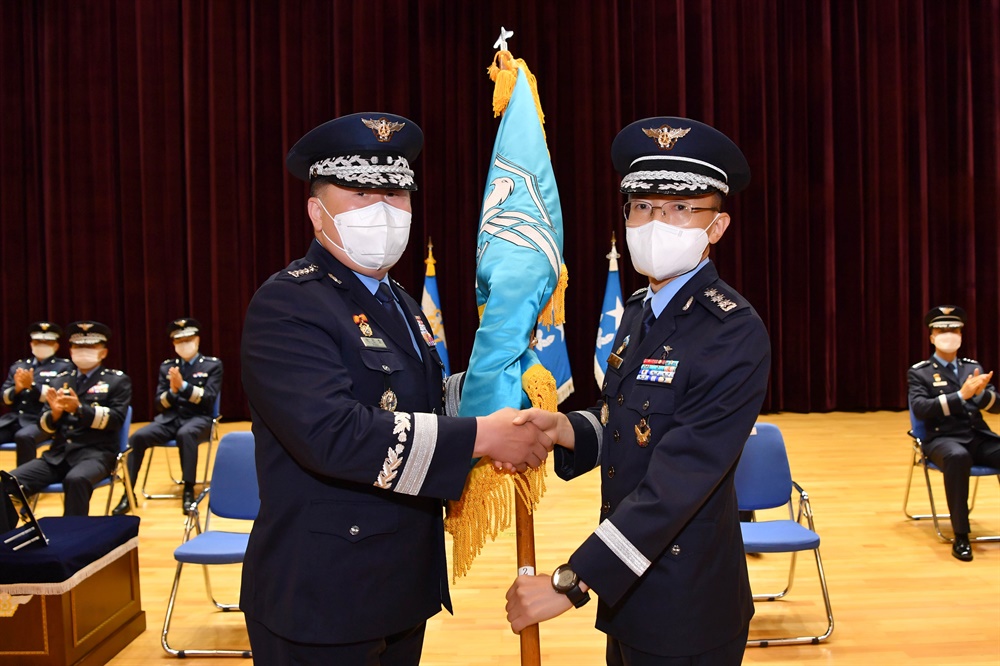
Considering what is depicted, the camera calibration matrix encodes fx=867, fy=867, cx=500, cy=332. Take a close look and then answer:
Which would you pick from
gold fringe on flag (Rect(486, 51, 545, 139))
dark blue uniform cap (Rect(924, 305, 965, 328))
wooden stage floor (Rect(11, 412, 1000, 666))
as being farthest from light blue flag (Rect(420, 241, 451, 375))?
gold fringe on flag (Rect(486, 51, 545, 139))

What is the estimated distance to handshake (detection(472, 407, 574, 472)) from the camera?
2.01m

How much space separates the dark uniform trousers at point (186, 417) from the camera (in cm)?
629

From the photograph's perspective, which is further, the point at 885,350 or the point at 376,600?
the point at 885,350

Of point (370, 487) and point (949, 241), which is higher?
point (949, 241)

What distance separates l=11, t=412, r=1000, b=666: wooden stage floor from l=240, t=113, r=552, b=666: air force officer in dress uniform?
1.85 m

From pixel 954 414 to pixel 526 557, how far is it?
411 centimetres

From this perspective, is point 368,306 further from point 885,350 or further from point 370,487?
point 885,350

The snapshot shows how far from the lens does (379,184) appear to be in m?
2.07

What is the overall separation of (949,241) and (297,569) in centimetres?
1039

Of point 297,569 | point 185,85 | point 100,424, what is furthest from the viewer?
point 185,85

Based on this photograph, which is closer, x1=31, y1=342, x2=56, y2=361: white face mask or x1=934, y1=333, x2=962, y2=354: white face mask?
x1=934, y1=333, x2=962, y2=354: white face mask

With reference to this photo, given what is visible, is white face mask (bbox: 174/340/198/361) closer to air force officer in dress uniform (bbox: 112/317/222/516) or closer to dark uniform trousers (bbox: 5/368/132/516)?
air force officer in dress uniform (bbox: 112/317/222/516)

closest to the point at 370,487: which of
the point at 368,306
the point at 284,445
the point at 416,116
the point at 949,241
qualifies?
the point at 284,445

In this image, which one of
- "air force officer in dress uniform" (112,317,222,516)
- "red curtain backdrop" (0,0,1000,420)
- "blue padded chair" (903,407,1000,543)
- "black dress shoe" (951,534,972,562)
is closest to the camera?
"black dress shoe" (951,534,972,562)
